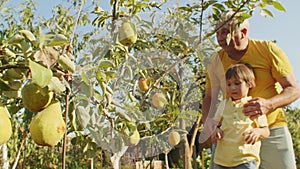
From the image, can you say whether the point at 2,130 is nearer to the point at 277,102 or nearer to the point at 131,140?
the point at 131,140

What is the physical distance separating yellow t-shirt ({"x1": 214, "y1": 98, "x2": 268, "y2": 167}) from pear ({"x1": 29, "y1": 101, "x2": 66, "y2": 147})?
726mm

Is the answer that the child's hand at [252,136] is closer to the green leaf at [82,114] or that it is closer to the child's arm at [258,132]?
the child's arm at [258,132]

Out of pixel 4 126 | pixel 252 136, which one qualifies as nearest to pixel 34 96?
pixel 4 126

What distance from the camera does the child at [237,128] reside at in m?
1.29

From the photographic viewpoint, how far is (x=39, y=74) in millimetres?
533

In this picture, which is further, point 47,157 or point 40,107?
point 47,157

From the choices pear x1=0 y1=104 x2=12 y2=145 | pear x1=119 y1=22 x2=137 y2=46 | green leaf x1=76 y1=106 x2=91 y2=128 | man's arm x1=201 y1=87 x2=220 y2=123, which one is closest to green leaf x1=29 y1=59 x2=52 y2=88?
pear x1=0 y1=104 x2=12 y2=145

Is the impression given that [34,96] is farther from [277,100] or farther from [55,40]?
[277,100]

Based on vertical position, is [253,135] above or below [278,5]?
below

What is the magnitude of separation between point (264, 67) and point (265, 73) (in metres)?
0.02

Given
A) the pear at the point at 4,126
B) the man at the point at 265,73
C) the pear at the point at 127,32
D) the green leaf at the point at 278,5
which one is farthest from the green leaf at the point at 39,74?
the man at the point at 265,73

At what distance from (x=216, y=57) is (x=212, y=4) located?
18 cm

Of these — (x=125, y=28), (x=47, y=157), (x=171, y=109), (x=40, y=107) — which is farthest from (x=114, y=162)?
(x=47, y=157)

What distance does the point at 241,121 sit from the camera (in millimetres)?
1324
